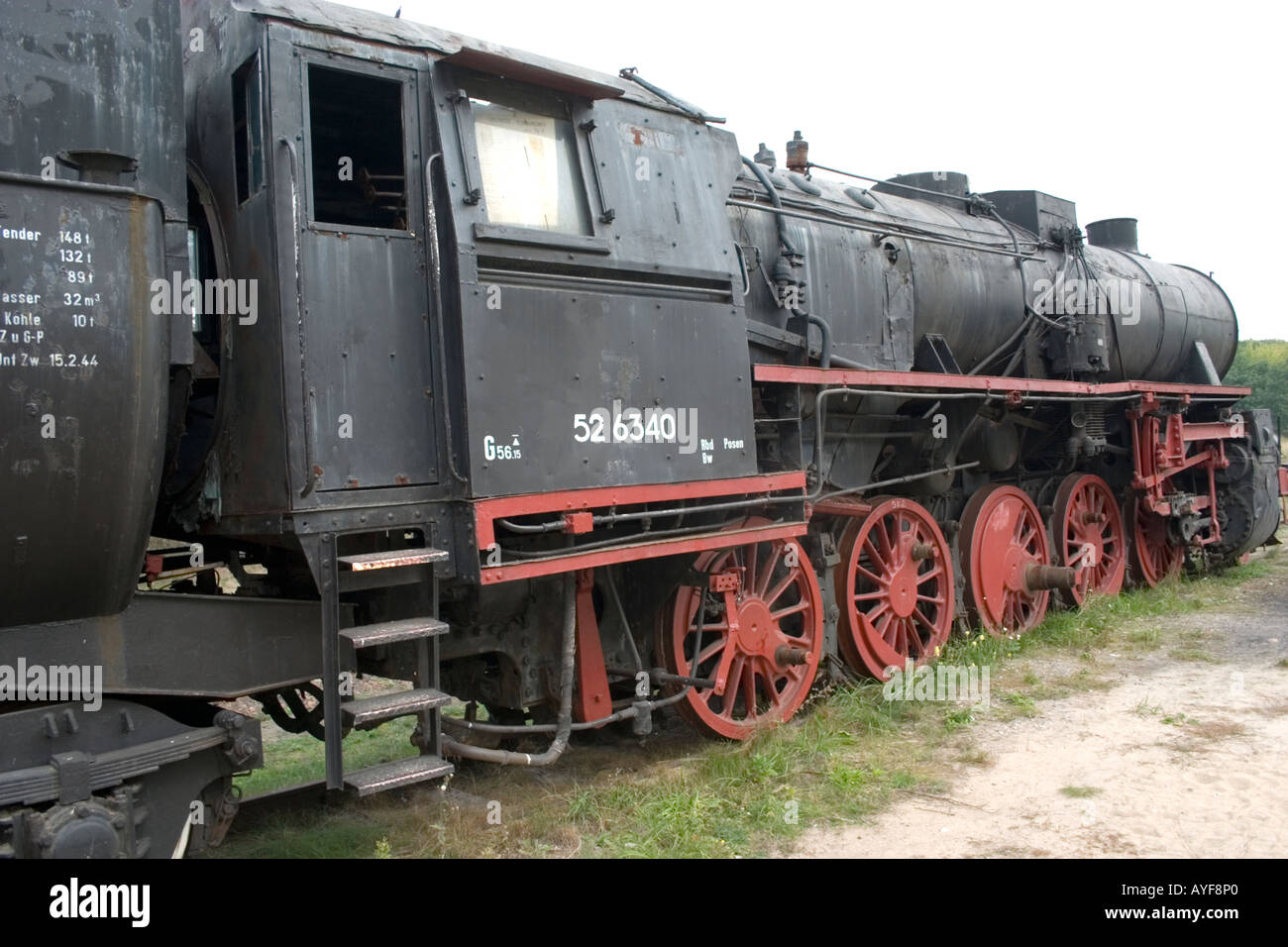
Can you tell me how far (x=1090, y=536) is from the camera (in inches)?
375

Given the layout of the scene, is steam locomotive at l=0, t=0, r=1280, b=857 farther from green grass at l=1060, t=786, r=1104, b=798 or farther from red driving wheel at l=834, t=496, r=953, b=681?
green grass at l=1060, t=786, r=1104, b=798

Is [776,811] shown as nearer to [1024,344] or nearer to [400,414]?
[400,414]

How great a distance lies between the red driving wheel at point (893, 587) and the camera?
675 centimetres

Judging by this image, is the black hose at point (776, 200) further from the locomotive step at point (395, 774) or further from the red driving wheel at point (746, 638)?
the locomotive step at point (395, 774)

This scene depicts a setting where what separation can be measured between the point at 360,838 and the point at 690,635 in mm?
2021

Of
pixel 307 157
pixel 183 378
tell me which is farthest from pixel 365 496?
pixel 307 157

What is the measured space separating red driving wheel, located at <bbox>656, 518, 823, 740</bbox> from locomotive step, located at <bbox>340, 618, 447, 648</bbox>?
1640 millimetres

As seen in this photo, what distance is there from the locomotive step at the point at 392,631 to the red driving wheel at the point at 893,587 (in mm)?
3335

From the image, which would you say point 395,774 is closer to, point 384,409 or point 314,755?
point 384,409

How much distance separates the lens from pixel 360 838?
454cm

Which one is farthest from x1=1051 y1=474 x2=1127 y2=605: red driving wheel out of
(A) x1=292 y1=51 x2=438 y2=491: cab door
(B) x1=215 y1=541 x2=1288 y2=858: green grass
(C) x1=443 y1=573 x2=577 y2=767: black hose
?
(A) x1=292 y1=51 x2=438 y2=491: cab door

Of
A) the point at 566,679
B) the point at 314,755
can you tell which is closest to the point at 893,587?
the point at 566,679

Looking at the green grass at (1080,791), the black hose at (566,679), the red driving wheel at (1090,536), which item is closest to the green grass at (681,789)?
the green grass at (1080,791)

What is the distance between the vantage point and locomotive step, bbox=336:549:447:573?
3.89m
